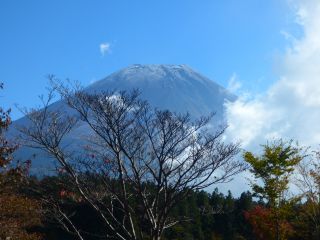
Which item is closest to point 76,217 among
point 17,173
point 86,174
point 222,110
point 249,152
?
point 249,152

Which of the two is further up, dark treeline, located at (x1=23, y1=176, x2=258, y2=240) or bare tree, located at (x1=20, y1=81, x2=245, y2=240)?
dark treeline, located at (x1=23, y1=176, x2=258, y2=240)

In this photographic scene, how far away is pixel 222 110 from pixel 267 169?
561 ft

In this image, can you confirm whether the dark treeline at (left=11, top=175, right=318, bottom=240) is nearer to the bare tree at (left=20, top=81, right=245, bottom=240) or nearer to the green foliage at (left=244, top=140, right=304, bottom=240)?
the green foliage at (left=244, top=140, right=304, bottom=240)

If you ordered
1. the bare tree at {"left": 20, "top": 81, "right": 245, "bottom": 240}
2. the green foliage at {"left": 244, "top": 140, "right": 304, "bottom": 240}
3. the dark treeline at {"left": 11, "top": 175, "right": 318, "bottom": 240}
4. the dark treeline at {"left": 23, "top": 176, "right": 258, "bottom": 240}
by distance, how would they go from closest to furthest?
the bare tree at {"left": 20, "top": 81, "right": 245, "bottom": 240}, the green foliage at {"left": 244, "top": 140, "right": 304, "bottom": 240}, the dark treeline at {"left": 11, "top": 175, "right": 318, "bottom": 240}, the dark treeline at {"left": 23, "top": 176, "right": 258, "bottom": 240}

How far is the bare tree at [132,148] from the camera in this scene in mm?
11430

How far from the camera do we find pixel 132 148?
12000 millimetres

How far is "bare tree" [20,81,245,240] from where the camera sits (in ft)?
37.5

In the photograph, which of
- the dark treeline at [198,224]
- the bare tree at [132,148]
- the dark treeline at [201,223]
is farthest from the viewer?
the dark treeline at [201,223]

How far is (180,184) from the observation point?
1177 centimetres

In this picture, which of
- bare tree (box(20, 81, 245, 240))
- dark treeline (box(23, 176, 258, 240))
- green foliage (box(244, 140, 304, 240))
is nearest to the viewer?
bare tree (box(20, 81, 245, 240))

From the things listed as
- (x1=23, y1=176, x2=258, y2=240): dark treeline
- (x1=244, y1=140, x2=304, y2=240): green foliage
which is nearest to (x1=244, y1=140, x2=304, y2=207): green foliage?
(x1=244, y1=140, x2=304, y2=240): green foliage

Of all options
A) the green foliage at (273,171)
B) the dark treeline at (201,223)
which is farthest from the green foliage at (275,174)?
the dark treeline at (201,223)

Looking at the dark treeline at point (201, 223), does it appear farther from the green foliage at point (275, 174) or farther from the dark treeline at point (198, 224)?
the green foliage at point (275, 174)

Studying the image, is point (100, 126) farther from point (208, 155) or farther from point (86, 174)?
point (208, 155)
